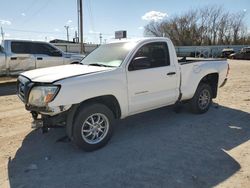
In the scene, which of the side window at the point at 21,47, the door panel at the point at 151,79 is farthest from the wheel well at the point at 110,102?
the side window at the point at 21,47

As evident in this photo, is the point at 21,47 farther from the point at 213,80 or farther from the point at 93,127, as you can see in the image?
the point at 93,127

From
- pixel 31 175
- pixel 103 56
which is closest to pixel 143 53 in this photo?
pixel 103 56

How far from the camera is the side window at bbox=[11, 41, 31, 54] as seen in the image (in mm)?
11805

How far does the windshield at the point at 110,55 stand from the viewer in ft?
16.9

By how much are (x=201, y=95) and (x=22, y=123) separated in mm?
4191

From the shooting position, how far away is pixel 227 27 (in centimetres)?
7469

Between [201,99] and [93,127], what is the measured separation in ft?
10.6

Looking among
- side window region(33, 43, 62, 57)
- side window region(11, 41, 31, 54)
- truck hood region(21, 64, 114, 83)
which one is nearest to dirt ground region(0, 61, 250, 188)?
truck hood region(21, 64, 114, 83)

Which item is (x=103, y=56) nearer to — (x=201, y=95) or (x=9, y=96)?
(x=201, y=95)

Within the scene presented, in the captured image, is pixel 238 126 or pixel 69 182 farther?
pixel 238 126

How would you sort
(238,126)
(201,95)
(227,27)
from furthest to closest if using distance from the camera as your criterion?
(227,27) < (201,95) < (238,126)

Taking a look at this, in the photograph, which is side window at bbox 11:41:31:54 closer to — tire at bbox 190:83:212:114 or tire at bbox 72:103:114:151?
tire at bbox 190:83:212:114

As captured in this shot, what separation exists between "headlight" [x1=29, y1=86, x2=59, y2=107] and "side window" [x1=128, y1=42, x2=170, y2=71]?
1455 mm

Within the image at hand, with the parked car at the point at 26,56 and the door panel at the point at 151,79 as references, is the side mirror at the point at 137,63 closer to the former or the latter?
the door panel at the point at 151,79
